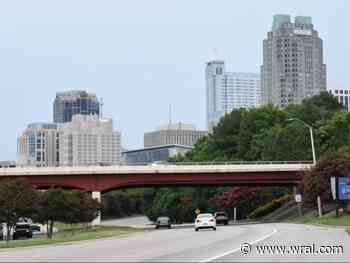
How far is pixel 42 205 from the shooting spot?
233ft

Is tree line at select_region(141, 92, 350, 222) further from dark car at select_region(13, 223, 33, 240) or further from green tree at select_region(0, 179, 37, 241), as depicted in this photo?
green tree at select_region(0, 179, 37, 241)

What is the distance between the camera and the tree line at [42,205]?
65562mm

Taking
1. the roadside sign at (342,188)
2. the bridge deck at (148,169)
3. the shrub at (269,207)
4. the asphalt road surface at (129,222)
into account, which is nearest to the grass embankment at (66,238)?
the roadside sign at (342,188)

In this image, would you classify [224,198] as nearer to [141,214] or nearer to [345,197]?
[345,197]

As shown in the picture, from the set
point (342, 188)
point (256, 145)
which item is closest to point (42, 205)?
point (342, 188)

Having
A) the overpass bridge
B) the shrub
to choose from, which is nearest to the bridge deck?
the overpass bridge

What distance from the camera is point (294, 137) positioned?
110 m

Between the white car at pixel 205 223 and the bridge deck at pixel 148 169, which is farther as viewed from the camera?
the bridge deck at pixel 148 169

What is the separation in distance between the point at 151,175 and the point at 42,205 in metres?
24.2

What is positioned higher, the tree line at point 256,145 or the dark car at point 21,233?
the tree line at point 256,145

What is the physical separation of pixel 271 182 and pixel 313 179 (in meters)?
24.3

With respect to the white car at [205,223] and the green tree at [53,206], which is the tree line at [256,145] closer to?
the green tree at [53,206]

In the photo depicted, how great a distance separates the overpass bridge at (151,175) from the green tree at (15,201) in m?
24.6

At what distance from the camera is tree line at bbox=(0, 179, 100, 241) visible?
215 ft
